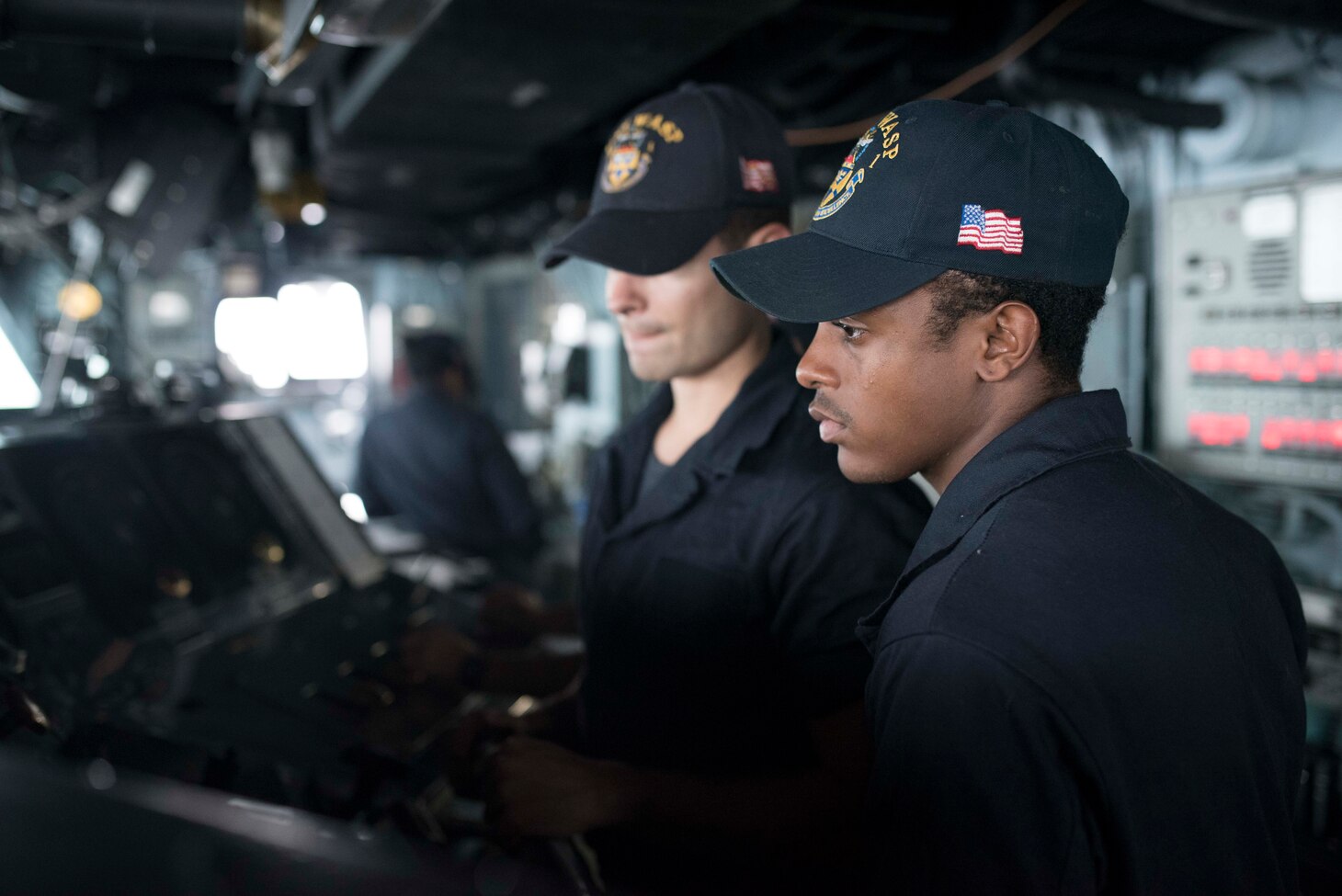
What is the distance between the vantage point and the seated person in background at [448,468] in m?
3.85

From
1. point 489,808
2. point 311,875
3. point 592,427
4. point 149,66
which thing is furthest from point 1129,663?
point 592,427

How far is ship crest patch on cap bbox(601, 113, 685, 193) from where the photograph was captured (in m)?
1.39

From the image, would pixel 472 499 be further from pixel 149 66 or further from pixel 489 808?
pixel 489 808

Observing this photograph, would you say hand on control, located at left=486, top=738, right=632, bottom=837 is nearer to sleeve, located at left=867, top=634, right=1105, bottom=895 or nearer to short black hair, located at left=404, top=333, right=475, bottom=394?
sleeve, located at left=867, top=634, right=1105, bottom=895

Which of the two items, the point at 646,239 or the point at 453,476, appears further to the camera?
the point at 453,476

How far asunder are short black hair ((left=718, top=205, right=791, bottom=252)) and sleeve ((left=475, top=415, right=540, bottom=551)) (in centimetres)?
265

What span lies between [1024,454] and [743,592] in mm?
484

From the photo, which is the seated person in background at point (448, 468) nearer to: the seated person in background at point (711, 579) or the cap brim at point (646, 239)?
the seated person in background at point (711, 579)

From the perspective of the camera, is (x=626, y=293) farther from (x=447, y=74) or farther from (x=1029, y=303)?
(x=447, y=74)

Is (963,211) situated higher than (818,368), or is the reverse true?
(963,211)

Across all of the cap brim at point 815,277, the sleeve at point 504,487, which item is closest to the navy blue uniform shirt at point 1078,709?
the cap brim at point 815,277

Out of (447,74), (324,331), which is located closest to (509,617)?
(447,74)

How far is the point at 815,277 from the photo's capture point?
942 millimetres

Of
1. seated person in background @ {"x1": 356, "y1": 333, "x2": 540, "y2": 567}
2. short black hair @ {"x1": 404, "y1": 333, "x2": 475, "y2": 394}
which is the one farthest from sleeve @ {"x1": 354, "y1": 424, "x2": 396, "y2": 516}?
short black hair @ {"x1": 404, "y1": 333, "x2": 475, "y2": 394}
